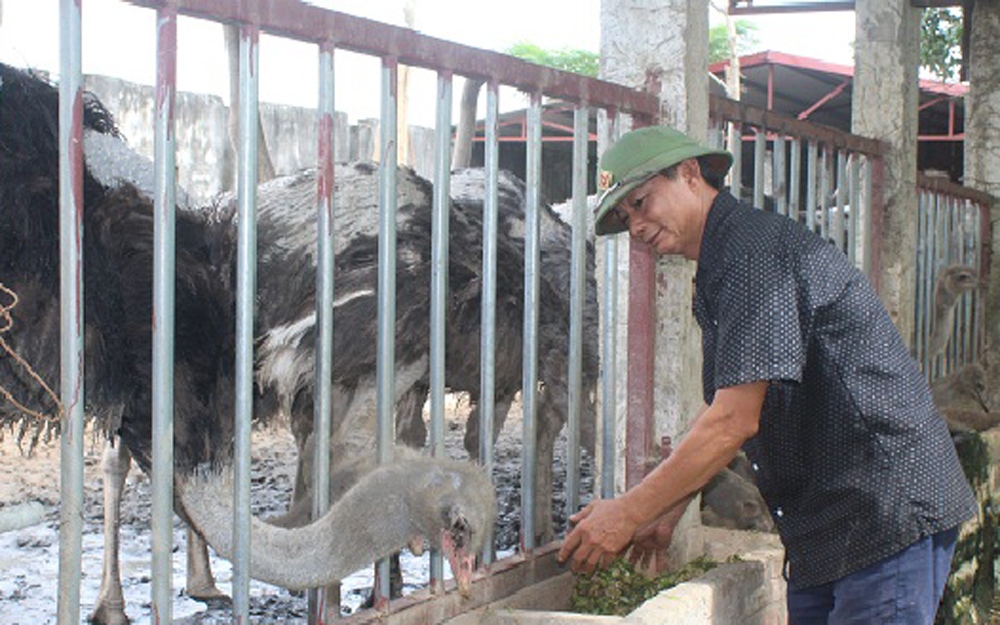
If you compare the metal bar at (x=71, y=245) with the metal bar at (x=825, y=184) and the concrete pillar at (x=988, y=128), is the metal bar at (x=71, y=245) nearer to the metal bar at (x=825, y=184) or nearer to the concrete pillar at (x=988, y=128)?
the metal bar at (x=825, y=184)

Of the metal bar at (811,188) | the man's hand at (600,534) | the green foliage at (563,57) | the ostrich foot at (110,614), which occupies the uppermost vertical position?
the green foliage at (563,57)

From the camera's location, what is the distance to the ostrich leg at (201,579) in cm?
555

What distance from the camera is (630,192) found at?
2938mm

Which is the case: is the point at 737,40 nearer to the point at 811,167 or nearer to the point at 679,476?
the point at 811,167

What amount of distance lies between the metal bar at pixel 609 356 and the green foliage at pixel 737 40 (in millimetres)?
26186

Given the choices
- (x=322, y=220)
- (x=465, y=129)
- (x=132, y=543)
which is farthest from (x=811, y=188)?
(x=465, y=129)

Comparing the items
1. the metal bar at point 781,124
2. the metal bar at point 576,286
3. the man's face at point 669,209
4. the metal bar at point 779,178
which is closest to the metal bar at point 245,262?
the man's face at point 669,209

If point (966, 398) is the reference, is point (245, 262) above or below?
above

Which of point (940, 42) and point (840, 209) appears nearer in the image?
point (840, 209)

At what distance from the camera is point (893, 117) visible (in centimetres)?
655

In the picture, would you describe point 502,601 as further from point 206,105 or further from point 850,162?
point 206,105

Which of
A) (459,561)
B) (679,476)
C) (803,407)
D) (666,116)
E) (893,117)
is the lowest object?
(459,561)

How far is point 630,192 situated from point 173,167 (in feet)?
3.29

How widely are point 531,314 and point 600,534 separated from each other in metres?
0.99
